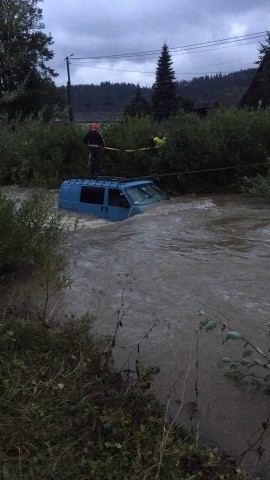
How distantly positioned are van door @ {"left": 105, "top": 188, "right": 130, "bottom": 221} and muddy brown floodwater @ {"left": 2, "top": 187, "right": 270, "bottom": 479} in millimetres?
1217

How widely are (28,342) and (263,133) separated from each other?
13.6 metres

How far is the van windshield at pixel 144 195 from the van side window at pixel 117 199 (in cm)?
16

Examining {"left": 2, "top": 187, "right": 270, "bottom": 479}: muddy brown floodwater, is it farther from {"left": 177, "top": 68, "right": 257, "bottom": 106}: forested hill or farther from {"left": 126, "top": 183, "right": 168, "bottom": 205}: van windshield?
{"left": 177, "top": 68, "right": 257, "bottom": 106}: forested hill

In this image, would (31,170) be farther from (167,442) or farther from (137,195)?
(167,442)

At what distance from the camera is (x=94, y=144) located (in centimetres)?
1842

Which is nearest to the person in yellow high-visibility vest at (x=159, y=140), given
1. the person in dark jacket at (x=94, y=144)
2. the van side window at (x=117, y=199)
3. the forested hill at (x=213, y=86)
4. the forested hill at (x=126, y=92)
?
the person in dark jacket at (x=94, y=144)

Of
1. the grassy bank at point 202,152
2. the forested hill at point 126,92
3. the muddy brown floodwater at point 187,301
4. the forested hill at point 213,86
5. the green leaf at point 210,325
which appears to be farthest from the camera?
the forested hill at point 213,86

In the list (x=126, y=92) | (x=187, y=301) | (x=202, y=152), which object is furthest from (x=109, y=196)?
(x=126, y=92)

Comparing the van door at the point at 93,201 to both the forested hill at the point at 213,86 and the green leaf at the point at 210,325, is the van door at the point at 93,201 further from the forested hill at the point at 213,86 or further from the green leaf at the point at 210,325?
the forested hill at the point at 213,86

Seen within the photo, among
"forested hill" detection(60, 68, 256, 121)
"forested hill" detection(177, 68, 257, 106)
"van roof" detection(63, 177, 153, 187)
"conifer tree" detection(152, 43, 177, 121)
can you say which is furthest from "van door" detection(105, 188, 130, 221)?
"forested hill" detection(177, 68, 257, 106)

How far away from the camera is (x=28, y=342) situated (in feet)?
13.0

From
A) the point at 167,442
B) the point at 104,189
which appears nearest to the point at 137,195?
the point at 104,189

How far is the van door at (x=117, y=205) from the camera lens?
1248 cm

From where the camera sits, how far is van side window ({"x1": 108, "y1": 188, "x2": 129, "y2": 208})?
1252cm
